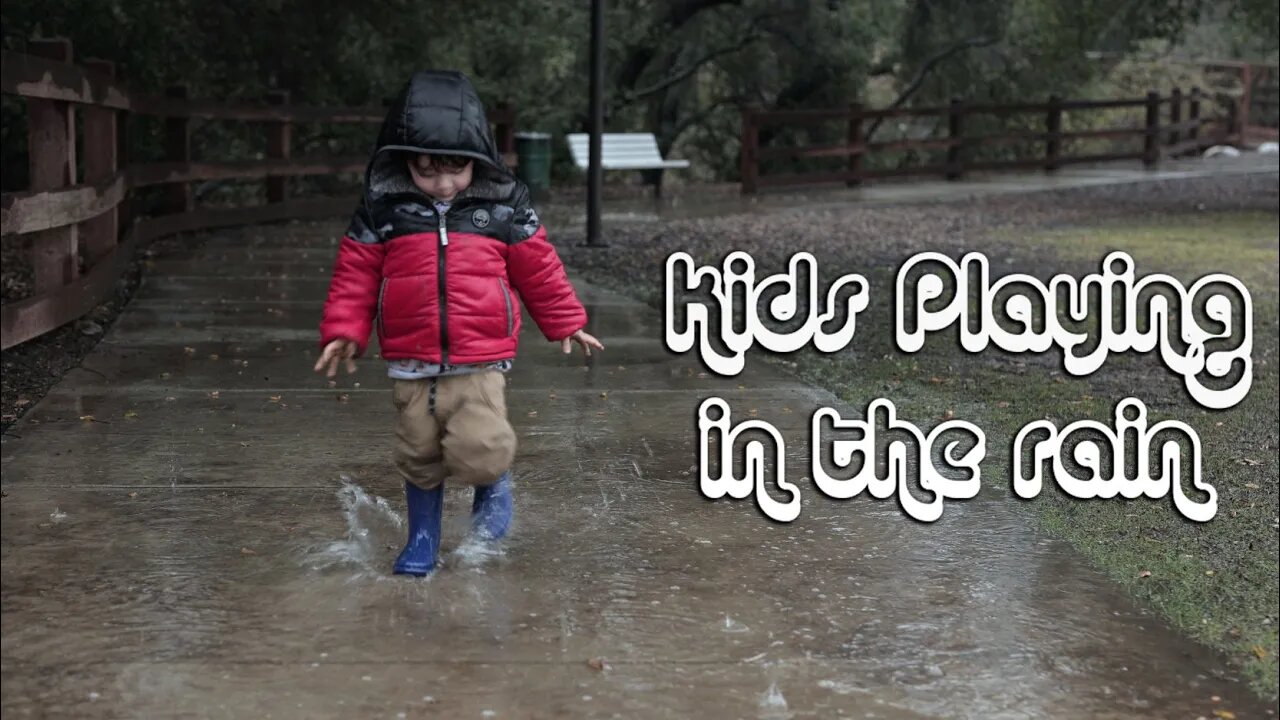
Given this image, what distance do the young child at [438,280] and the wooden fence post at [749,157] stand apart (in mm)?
17074

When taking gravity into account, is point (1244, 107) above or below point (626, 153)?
above

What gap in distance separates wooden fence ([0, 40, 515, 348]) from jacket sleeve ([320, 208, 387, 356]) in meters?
3.32

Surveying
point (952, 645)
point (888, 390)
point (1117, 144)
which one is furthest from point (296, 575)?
point (1117, 144)

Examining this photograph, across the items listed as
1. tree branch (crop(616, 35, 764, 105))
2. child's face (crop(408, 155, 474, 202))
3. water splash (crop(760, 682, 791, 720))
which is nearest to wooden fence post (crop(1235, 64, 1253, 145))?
tree branch (crop(616, 35, 764, 105))

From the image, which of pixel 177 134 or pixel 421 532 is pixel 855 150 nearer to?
pixel 177 134

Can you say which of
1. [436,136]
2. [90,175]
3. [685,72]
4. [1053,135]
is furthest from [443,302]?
[1053,135]

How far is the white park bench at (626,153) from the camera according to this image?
827 inches

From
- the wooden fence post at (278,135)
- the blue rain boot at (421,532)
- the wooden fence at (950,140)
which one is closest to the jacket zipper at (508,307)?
the blue rain boot at (421,532)

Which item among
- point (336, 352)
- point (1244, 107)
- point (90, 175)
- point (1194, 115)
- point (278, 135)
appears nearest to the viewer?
point (336, 352)

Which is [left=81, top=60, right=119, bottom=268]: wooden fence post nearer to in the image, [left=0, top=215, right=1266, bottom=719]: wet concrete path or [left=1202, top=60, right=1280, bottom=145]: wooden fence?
[left=0, top=215, right=1266, bottom=719]: wet concrete path

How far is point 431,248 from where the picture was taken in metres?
4.52

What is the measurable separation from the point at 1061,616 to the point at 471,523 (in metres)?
1.74

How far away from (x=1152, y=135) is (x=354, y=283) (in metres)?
26.9

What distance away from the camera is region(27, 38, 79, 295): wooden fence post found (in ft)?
27.3
